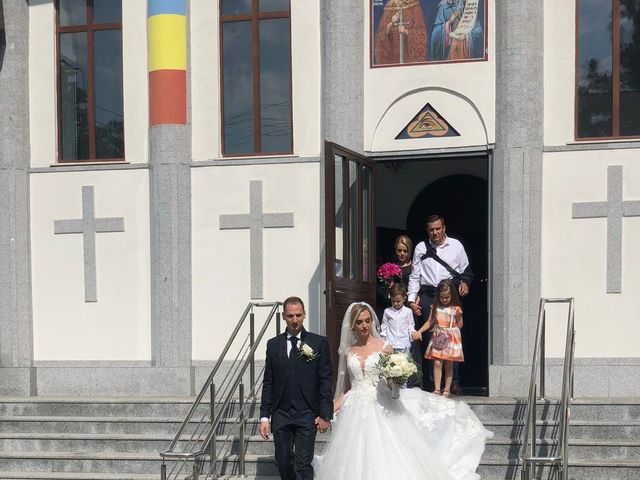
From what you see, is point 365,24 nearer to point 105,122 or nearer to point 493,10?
point 493,10

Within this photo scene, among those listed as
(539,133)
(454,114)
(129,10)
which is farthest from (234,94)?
(539,133)

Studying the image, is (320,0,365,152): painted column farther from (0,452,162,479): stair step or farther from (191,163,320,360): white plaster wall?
(0,452,162,479): stair step

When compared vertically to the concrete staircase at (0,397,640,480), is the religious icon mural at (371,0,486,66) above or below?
above

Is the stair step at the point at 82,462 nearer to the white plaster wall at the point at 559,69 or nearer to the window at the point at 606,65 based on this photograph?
the white plaster wall at the point at 559,69

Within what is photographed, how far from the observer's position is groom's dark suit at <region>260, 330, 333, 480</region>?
10.4m

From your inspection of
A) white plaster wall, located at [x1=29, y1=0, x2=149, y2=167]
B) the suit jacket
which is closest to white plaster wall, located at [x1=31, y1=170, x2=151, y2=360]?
white plaster wall, located at [x1=29, y1=0, x2=149, y2=167]

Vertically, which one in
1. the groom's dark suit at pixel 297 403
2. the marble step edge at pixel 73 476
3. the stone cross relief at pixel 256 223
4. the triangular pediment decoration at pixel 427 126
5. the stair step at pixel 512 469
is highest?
the triangular pediment decoration at pixel 427 126

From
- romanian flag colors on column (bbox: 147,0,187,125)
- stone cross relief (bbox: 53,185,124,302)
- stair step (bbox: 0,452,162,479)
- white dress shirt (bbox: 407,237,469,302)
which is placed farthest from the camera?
stone cross relief (bbox: 53,185,124,302)

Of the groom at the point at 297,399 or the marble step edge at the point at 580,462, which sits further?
the marble step edge at the point at 580,462

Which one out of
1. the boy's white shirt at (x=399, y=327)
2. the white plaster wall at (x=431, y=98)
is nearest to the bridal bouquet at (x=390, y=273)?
the boy's white shirt at (x=399, y=327)

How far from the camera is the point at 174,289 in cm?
1427

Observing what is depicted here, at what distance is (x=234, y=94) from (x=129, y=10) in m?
1.61

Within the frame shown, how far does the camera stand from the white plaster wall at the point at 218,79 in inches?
562

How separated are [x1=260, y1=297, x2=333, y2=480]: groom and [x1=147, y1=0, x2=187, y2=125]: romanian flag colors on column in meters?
4.65
